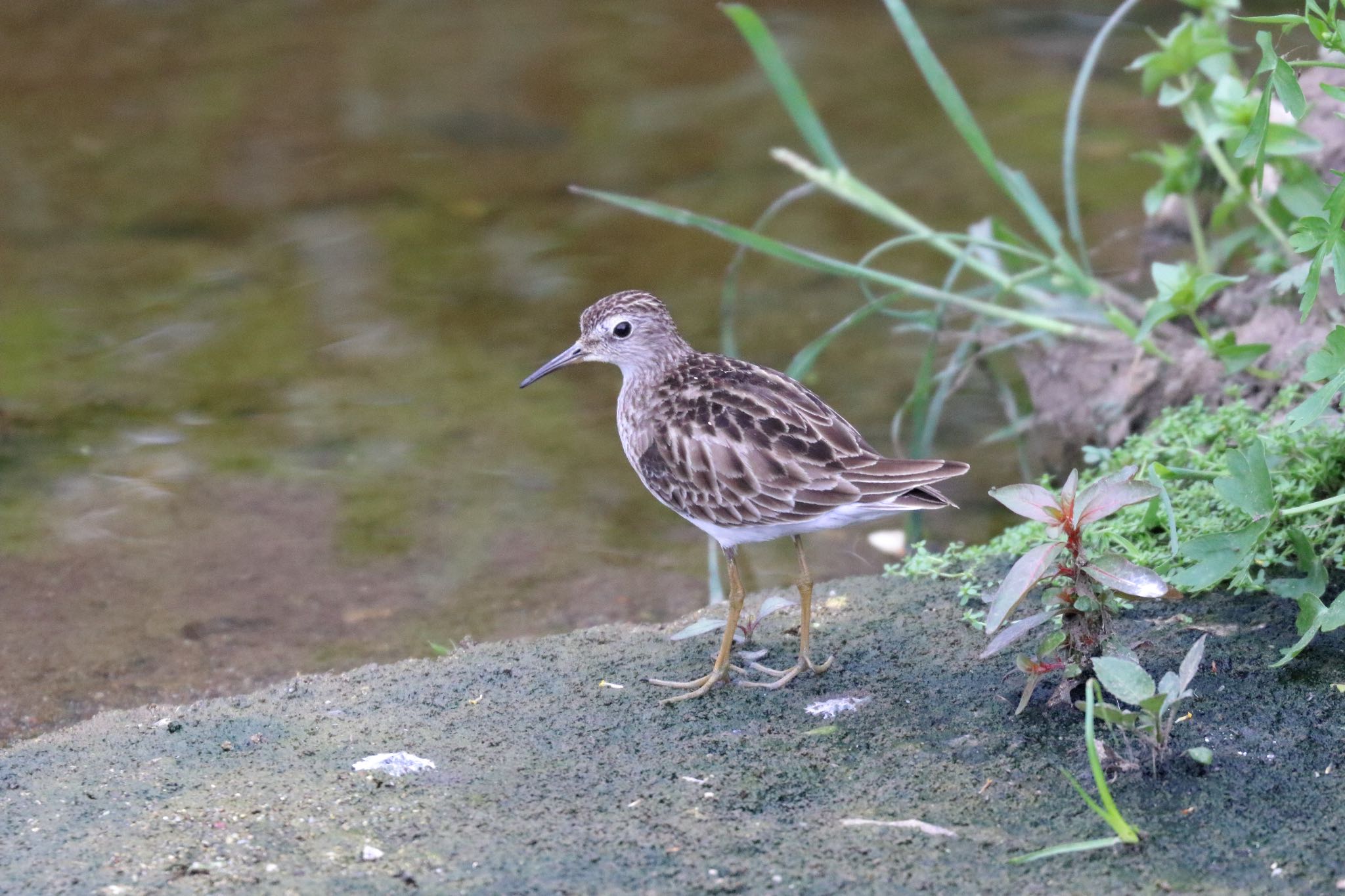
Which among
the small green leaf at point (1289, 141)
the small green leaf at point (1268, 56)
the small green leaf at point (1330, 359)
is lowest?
the small green leaf at point (1330, 359)

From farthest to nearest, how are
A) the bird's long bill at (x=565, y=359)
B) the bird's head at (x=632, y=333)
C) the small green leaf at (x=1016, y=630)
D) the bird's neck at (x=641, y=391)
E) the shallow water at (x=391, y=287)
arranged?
the shallow water at (x=391, y=287), the bird's long bill at (x=565, y=359), the bird's head at (x=632, y=333), the bird's neck at (x=641, y=391), the small green leaf at (x=1016, y=630)

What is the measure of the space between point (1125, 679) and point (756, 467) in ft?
4.60

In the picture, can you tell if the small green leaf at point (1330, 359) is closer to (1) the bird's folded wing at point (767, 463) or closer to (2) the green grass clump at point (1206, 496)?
(2) the green grass clump at point (1206, 496)

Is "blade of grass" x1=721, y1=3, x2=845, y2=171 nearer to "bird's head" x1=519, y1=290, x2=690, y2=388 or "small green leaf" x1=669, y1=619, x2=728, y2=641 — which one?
"bird's head" x1=519, y1=290, x2=690, y2=388

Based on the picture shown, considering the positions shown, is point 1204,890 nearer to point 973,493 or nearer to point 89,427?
point 973,493

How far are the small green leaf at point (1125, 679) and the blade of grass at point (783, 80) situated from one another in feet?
11.0

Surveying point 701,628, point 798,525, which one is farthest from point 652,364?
point 701,628

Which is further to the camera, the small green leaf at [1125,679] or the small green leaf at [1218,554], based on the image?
the small green leaf at [1218,554]

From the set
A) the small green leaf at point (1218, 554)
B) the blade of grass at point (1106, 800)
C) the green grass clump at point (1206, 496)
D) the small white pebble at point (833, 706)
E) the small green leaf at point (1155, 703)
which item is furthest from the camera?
the green grass clump at point (1206, 496)

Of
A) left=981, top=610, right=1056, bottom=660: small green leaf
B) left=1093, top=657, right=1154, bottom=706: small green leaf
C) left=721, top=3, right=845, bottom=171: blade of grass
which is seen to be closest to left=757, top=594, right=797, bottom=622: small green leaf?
left=981, top=610, right=1056, bottom=660: small green leaf

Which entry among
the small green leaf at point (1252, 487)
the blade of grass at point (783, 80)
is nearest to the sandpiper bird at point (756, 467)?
the small green leaf at point (1252, 487)

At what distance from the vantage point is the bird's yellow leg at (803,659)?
435 cm

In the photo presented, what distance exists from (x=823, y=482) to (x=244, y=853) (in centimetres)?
196

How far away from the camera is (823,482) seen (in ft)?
14.4
